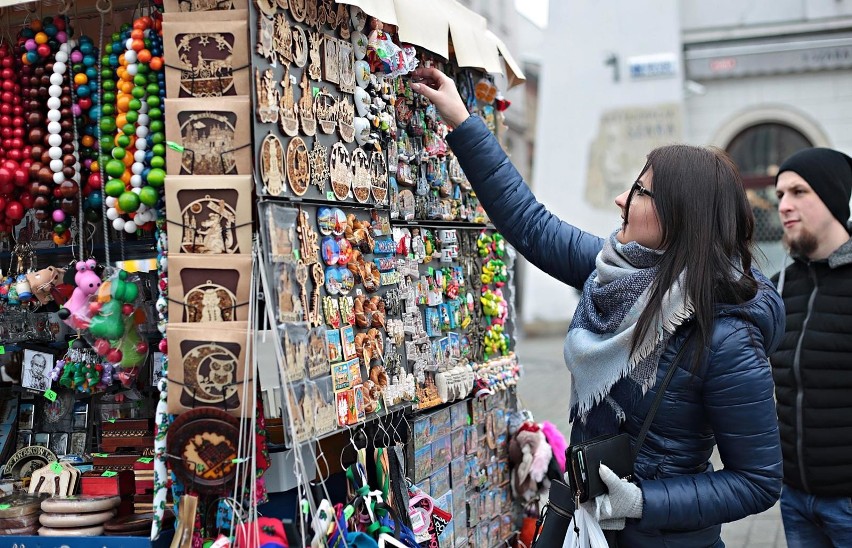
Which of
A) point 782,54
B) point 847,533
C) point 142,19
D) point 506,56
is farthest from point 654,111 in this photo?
point 142,19

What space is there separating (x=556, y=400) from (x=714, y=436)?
6.93m

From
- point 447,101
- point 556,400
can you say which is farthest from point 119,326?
point 556,400

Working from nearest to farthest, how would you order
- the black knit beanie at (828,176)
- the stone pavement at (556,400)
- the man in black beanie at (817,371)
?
the man in black beanie at (817,371)
the black knit beanie at (828,176)
the stone pavement at (556,400)

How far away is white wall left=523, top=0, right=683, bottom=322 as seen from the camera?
46.7 feet

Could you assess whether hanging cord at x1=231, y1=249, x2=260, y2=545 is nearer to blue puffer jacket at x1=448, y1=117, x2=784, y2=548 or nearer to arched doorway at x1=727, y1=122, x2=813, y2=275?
blue puffer jacket at x1=448, y1=117, x2=784, y2=548

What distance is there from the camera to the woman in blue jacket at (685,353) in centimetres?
202

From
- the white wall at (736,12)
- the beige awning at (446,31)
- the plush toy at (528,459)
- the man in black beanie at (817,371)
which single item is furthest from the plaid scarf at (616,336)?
the white wall at (736,12)

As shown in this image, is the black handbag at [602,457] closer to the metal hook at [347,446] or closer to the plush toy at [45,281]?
the metal hook at [347,446]

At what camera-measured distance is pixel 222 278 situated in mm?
2098

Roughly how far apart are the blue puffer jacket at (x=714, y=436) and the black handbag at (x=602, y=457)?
2 cm

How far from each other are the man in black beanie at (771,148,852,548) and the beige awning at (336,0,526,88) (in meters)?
1.37

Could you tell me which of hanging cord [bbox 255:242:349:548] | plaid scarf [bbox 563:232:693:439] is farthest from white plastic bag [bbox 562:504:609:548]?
hanging cord [bbox 255:242:349:548]

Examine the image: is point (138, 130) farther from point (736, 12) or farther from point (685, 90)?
point (736, 12)

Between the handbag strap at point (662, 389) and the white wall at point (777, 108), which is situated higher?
the white wall at point (777, 108)
